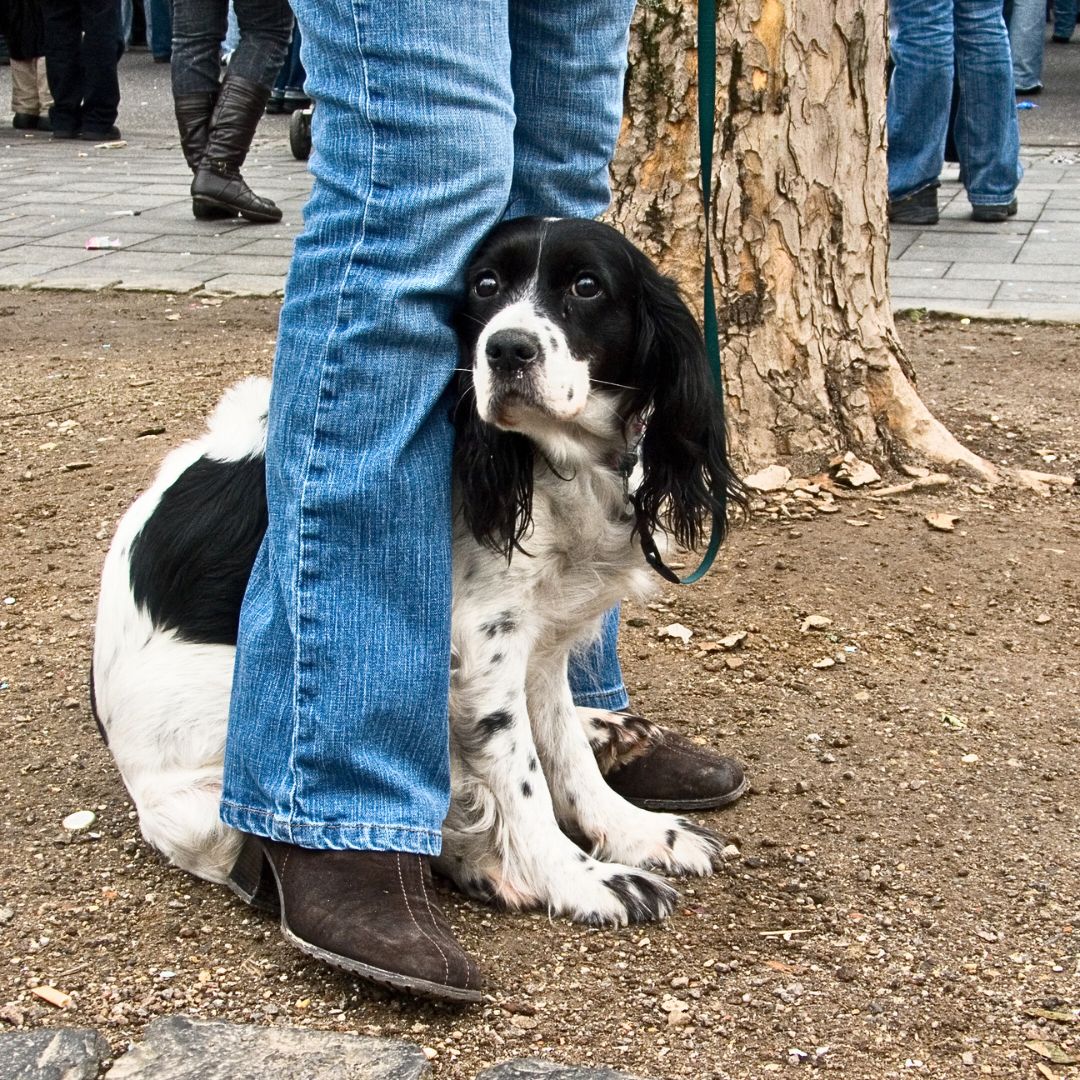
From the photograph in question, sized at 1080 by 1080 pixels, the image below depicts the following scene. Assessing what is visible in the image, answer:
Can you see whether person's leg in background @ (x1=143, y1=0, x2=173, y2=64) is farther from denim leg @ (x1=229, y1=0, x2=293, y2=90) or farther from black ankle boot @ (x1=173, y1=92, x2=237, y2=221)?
denim leg @ (x1=229, y1=0, x2=293, y2=90)

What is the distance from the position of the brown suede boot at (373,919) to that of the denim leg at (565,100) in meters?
1.08

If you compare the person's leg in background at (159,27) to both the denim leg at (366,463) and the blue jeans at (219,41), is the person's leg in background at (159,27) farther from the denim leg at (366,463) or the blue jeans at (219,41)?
the denim leg at (366,463)

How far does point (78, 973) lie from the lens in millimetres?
2201

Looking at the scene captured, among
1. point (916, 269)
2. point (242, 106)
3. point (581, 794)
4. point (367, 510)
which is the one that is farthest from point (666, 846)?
point (242, 106)

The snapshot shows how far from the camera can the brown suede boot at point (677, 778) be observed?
109 inches

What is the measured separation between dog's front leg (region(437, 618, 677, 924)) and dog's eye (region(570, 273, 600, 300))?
532 mm

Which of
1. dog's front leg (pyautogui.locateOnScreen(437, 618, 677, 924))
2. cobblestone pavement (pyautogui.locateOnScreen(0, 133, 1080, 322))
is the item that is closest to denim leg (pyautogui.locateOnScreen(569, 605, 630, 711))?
dog's front leg (pyautogui.locateOnScreen(437, 618, 677, 924))

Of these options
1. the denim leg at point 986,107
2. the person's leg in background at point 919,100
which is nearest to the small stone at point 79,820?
the person's leg in background at point 919,100

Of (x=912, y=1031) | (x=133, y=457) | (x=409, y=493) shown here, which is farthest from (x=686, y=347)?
(x=133, y=457)

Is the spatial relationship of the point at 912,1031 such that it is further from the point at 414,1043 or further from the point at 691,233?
the point at 691,233

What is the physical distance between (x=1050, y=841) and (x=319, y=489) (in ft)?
4.74

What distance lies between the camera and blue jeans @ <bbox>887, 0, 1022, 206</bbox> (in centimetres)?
734

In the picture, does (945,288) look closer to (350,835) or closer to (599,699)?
(599,699)

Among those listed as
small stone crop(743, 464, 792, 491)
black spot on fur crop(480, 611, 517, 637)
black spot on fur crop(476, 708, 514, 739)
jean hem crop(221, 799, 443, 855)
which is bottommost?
small stone crop(743, 464, 792, 491)
